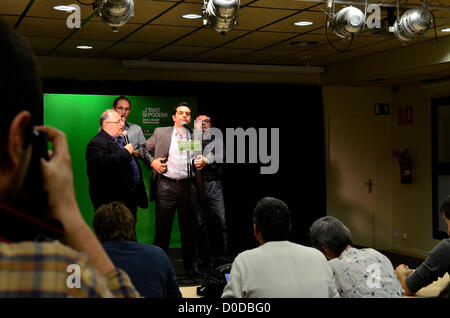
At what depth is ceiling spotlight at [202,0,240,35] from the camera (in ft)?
13.0

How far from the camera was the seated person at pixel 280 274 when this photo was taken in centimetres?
232

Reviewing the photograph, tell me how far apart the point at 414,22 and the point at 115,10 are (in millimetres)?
2213

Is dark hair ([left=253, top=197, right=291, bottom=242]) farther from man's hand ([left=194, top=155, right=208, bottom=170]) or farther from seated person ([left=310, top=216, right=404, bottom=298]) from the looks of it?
man's hand ([left=194, top=155, right=208, bottom=170])

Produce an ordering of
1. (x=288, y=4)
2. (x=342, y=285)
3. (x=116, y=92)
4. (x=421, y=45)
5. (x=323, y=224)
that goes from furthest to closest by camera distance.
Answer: (x=116, y=92) → (x=421, y=45) → (x=288, y=4) → (x=323, y=224) → (x=342, y=285)

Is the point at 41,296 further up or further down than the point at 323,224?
further up

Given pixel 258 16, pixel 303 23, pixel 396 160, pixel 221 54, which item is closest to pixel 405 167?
pixel 396 160

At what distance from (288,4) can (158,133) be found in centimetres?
189

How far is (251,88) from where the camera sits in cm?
784

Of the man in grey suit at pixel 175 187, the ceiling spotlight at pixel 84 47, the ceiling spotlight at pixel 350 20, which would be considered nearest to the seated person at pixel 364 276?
the ceiling spotlight at pixel 350 20

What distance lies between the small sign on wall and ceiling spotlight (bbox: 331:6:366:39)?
4.06 metres

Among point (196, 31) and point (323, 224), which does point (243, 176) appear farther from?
point (323, 224)

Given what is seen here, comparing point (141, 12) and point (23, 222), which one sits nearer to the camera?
point (23, 222)

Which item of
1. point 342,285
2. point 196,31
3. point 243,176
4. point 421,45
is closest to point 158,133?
point 196,31

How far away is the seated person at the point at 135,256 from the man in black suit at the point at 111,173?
233 cm
